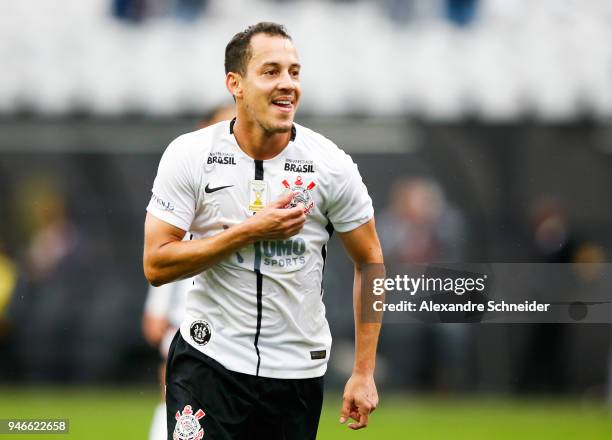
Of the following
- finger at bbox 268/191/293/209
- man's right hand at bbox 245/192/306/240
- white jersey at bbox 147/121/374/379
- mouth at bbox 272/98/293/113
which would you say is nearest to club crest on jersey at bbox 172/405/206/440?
white jersey at bbox 147/121/374/379

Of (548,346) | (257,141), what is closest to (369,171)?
(548,346)

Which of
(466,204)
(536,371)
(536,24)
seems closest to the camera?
(536,371)

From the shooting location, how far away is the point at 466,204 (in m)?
14.6

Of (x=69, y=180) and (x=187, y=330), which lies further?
(x=69, y=180)

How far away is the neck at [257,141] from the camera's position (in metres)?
5.30

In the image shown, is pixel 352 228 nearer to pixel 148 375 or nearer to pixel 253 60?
pixel 253 60

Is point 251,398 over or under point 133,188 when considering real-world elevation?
under

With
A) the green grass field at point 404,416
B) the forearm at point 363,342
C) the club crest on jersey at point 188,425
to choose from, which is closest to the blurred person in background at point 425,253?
the green grass field at point 404,416

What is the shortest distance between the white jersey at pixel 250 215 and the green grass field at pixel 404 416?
5.31m

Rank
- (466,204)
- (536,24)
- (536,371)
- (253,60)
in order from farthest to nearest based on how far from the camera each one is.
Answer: (536,24) < (466,204) < (536,371) < (253,60)

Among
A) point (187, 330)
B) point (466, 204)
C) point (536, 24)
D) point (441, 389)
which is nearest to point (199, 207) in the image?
point (187, 330)

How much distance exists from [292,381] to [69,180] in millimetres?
10347

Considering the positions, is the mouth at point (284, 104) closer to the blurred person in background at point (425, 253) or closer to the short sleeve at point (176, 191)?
the short sleeve at point (176, 191)

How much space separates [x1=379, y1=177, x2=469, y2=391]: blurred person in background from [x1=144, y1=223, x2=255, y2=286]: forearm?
7298mm
